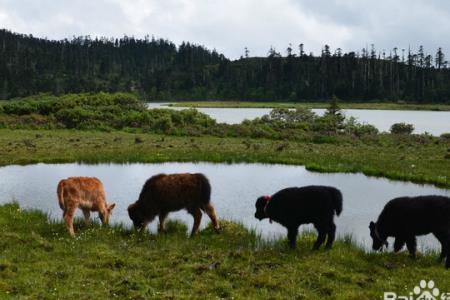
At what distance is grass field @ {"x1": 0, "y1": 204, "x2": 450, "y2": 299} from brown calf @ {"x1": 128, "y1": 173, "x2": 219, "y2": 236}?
60cm

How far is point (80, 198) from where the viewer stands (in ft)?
45.1

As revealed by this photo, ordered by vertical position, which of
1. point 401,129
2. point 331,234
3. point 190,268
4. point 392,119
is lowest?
point 190,268

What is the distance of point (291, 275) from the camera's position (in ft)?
34.3

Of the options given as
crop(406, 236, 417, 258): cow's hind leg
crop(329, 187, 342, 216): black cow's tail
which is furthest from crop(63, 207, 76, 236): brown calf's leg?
crop(406, 236, 417, 258): cow's hind leg

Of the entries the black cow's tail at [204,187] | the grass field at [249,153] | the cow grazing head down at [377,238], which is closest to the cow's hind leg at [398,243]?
the cow grazing head down at [377,238]

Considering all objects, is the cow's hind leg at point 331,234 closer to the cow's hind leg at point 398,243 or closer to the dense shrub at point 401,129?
the cow's hind leg at point 398,243

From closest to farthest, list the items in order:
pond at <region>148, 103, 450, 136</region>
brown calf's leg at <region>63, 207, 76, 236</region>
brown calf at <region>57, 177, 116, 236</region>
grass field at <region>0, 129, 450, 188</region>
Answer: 1. brown calf's leg at <region>63, 207, 76, 236</region>
2. brown calf at <region>57, 177, 116, 236</region>
3. grass field at <region>0, 129, 450, 188</region>
4. pond at <region>148, 103, 450, 136</region>

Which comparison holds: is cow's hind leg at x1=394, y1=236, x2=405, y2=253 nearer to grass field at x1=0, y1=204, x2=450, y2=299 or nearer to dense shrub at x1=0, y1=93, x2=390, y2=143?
grass field at x1=0, y1=204, x2=450, y2=299

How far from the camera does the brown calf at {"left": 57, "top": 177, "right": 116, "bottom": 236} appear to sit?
44.3 ft

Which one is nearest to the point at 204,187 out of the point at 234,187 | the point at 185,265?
the point at 185,265

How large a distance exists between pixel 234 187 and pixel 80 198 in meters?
9.76

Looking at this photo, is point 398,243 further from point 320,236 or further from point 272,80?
point 272,80

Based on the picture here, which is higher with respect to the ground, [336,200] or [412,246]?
[336,200]

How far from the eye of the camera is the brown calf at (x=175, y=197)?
13859mm
